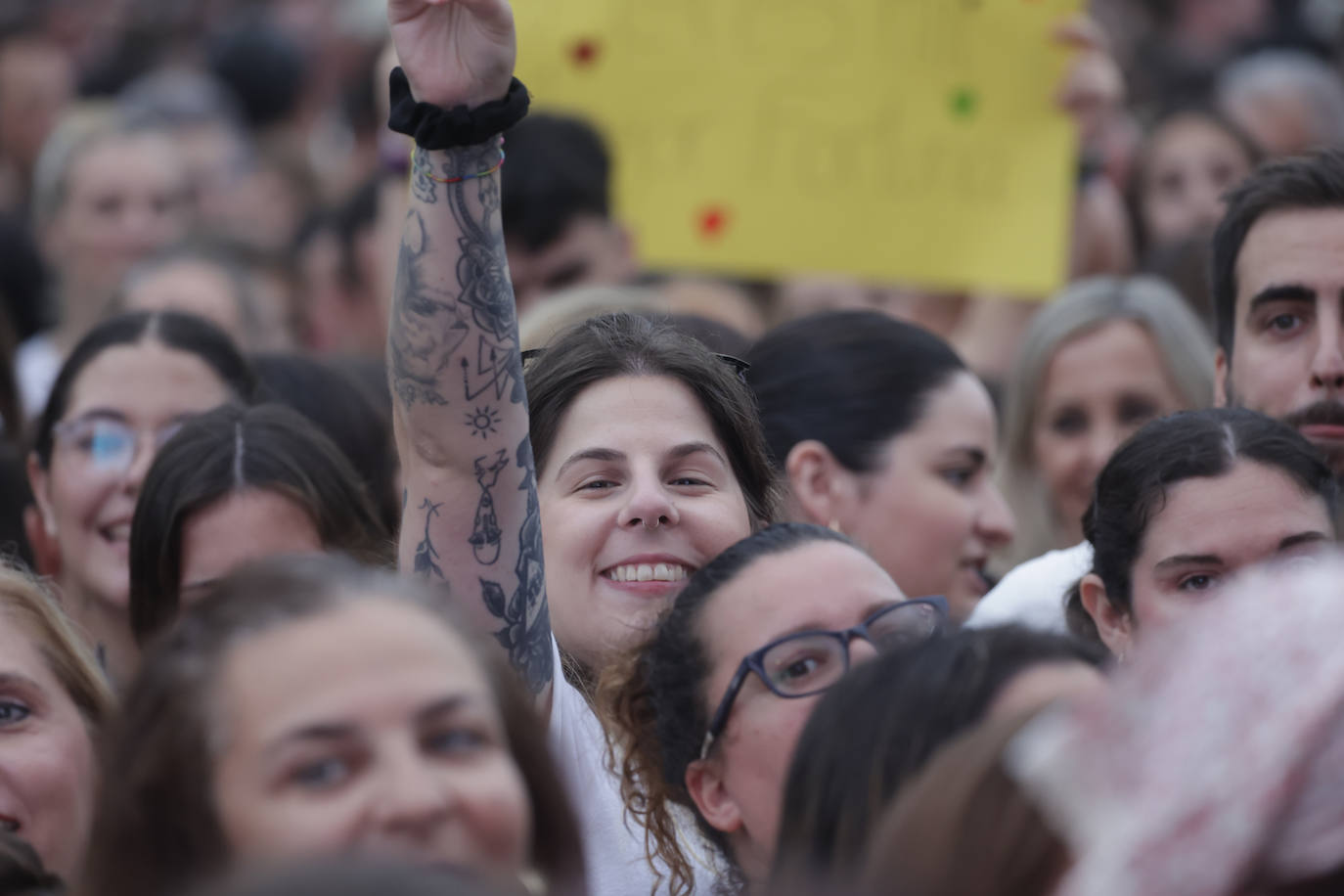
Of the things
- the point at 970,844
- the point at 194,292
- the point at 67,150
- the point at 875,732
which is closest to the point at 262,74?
the point at 67,150

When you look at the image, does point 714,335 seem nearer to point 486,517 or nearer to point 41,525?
point 486,517

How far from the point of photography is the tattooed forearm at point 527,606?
2.62 metres

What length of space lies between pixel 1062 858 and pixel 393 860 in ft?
2.19

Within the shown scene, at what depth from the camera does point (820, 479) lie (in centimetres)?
404

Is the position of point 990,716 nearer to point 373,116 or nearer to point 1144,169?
point 1144,169

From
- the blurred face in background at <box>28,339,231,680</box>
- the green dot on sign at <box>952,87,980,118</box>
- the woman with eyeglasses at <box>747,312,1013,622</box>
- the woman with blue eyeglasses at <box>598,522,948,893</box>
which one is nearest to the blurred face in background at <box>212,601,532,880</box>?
the woman with blue eyeglasses at <box>598,522,948,893</box>

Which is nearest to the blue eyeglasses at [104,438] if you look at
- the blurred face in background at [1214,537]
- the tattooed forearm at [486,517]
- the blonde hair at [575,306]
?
the blonde hair at [575,306]

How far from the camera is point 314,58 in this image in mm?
11102

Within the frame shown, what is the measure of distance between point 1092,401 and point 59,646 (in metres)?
2.85

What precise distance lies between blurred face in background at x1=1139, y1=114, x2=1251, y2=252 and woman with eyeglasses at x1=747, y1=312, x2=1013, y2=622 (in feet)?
9.56

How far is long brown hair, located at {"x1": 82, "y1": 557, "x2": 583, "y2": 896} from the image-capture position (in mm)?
1934

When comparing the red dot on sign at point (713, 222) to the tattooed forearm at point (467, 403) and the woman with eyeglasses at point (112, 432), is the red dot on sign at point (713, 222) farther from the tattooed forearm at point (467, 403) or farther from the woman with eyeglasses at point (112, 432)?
the tattooed forearm at point (467, 403)

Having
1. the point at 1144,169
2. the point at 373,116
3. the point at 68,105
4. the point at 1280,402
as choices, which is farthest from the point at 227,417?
the point at 68,105

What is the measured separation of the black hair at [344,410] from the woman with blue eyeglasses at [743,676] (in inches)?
60.1
